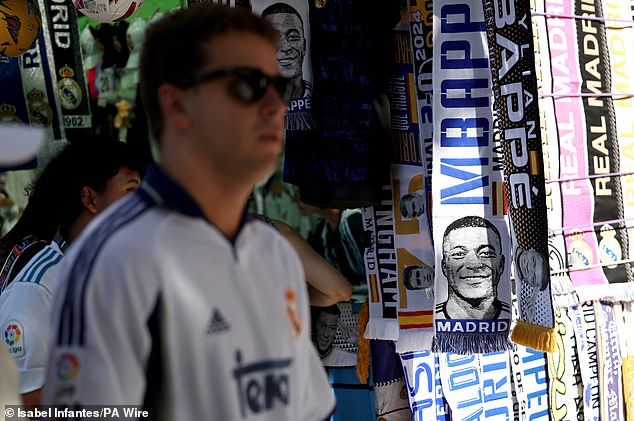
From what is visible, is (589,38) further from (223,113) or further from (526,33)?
(223,113)

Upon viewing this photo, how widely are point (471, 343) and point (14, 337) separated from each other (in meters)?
1.47

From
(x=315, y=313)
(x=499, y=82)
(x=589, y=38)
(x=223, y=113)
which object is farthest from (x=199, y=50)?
(x=315, y=313)

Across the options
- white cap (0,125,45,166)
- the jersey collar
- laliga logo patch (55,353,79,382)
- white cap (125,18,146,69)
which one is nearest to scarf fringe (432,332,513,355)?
the jersey collar

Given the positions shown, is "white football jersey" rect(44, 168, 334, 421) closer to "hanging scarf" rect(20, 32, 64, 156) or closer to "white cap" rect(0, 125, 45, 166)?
"white cap" rect(0, 125, 45, 166)

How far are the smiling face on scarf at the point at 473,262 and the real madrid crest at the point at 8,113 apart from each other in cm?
230

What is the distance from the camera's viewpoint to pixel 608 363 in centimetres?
327

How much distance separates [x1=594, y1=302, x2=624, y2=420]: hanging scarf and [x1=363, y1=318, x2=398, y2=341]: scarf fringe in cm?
75

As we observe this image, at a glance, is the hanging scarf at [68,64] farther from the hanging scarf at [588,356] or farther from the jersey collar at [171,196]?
the jersey collar at [171,196]

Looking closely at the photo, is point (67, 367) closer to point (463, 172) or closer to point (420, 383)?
point (463, 172)

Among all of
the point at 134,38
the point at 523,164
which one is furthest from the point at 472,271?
the point at 134,38

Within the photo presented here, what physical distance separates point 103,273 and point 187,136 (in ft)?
0.85
